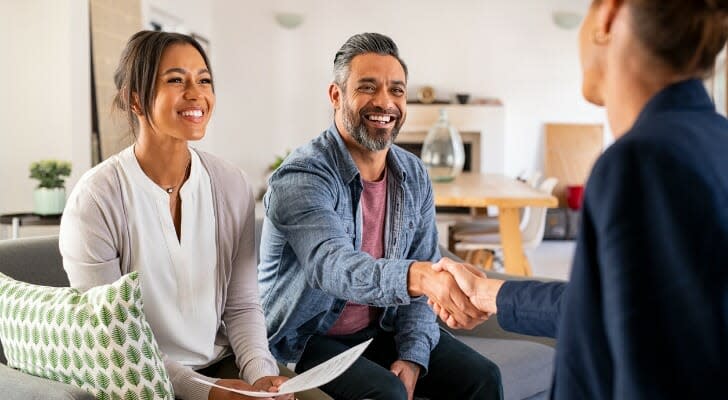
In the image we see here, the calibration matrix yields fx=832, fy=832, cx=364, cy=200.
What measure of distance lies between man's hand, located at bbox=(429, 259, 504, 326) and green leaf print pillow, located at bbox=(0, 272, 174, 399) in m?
0.62

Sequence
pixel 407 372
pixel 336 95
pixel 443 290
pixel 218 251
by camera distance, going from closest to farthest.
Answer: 1. pixel 443 290
2. pixel 218 251
3. pixel 407 372
4. pixel 336 95

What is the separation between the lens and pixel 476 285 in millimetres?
1744

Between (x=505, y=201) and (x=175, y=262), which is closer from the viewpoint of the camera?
(x=175, y=262)

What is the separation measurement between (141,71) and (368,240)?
713 mm

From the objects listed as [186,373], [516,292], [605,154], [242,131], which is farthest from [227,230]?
[242,131]

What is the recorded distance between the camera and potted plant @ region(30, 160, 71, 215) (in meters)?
4.30

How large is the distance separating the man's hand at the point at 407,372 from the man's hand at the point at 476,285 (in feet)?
0.95

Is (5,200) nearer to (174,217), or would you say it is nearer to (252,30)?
(174,217)

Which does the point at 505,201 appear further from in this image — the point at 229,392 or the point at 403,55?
the point at 403,55

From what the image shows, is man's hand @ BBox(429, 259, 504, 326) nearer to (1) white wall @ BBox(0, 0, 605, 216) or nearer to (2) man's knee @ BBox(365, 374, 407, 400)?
(2) man's knee @ BBox(365, 374, 407, 400)

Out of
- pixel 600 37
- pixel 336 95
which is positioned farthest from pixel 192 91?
pixel 600 37

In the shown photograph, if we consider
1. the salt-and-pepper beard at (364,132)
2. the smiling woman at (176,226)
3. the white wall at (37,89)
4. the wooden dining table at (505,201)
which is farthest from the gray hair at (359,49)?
the white wall at (37,89)

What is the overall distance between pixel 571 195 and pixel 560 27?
188cm

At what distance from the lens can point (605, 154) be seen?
2.70ft
